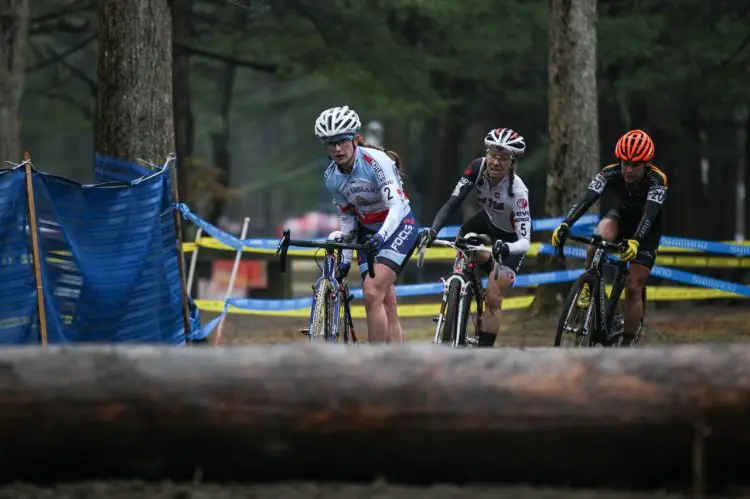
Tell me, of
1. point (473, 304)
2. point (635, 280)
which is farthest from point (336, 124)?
point (473, 304)

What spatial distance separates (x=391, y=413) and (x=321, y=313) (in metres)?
3.56

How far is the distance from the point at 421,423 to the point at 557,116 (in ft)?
38.3

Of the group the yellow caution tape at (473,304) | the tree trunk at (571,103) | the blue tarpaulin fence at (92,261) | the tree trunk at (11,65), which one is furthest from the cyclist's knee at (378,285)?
the tree trunk at (11,65)

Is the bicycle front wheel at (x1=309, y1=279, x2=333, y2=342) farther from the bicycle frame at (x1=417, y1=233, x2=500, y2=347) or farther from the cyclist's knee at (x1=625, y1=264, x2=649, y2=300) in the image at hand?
the cyclist's knee at (x1=625, y1=264, x2=649, y2=300)

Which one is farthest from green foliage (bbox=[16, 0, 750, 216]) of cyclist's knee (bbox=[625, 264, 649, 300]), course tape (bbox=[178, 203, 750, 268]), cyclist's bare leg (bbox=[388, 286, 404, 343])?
cyclist's bare leg (bbox=[388, 286, 404, 343])

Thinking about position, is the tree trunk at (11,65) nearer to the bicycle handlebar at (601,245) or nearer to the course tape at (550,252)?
the course tape at (550,252)

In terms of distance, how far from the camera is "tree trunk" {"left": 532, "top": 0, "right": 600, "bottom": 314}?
1652 cm

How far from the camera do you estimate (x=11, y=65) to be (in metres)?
17.8

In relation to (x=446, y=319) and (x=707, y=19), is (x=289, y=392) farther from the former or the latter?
(x=707, y=19)

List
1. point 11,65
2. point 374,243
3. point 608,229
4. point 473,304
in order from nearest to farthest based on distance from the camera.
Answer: point 374,243, point 608,229, point 473,304, point 11,65

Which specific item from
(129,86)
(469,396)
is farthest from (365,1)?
(469,396)

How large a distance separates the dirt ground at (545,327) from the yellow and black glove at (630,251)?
358 cm

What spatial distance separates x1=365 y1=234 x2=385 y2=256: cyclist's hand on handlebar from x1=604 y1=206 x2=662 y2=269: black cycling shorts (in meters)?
2.97

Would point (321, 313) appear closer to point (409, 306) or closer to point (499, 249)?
point (499, 249)
